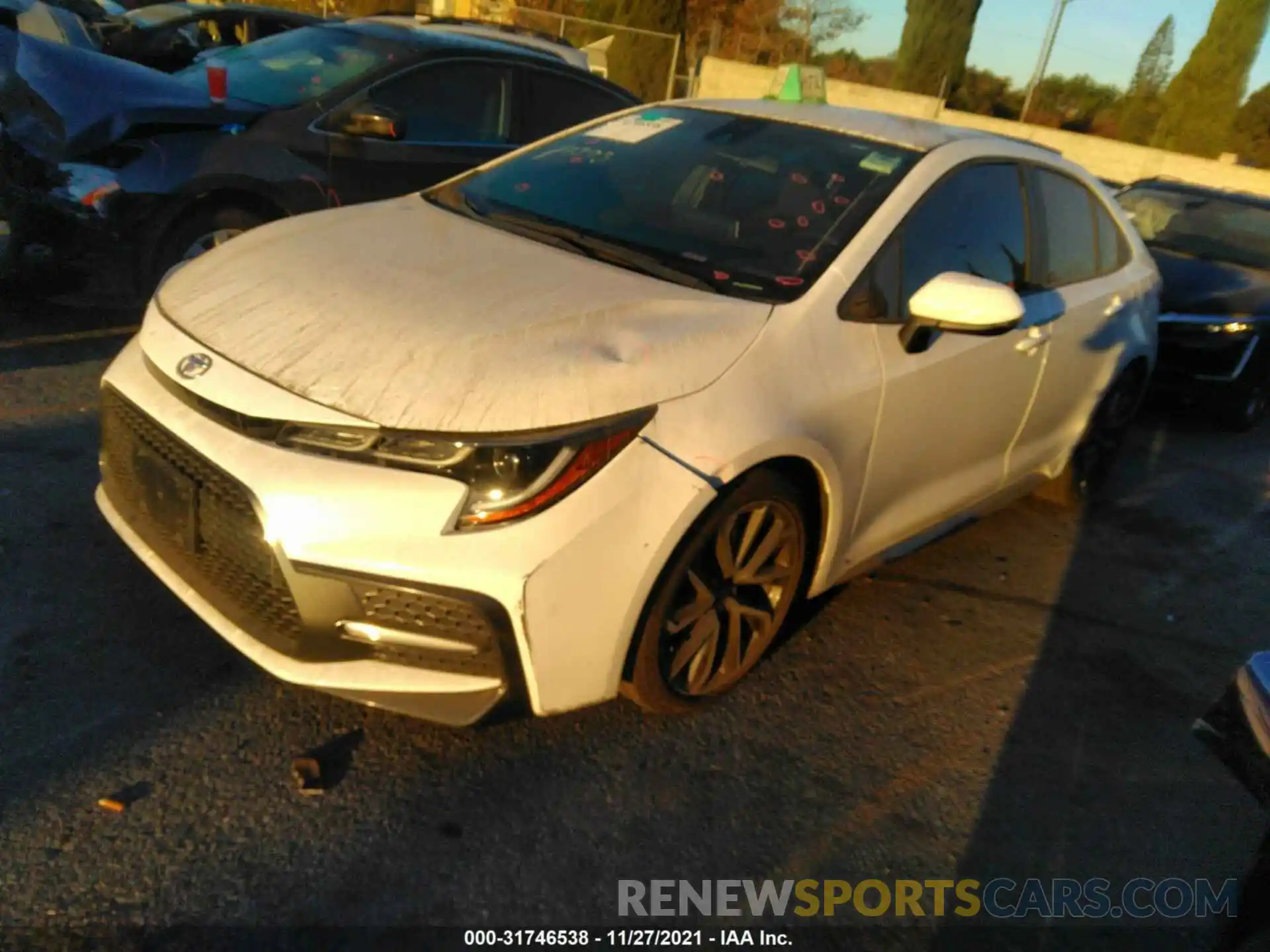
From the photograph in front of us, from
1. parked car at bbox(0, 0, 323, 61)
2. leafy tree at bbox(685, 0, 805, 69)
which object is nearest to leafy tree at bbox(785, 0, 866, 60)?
leafy tree at bbox(685, 0, 805, 69)

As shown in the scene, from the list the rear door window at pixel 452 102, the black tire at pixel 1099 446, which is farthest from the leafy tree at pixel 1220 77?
the rear door window at pixel 452 102

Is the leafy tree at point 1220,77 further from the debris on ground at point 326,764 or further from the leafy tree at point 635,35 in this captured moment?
the debris on ground at point 326,764

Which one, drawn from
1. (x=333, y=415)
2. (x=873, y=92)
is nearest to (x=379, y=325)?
(x=333, y=415)

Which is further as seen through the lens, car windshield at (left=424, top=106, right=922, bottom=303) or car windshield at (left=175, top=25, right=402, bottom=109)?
car windshield at (left=175, top=25, right=402, bottom=109)

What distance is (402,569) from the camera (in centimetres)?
225

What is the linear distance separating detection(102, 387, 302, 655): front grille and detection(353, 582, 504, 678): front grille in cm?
19

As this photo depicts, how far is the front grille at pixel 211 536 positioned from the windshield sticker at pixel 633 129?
6.51 ft

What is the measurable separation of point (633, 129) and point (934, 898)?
9.11 ft

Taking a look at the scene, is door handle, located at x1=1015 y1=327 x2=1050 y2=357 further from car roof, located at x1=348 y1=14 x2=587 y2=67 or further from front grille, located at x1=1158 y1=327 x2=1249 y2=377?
car roof, located at x1=348 y1=14 x2=587 y2=67

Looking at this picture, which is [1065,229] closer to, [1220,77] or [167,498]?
[167,498]

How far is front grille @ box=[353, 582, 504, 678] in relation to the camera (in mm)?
2291

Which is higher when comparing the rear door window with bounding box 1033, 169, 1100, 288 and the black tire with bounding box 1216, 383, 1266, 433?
the rear door window with bounding box 1033, 169, 1100, 288

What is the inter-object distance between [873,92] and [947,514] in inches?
1221

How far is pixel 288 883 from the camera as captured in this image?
221 cm
